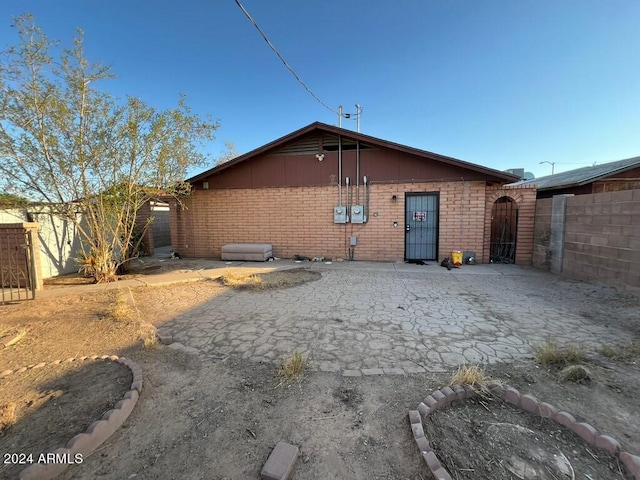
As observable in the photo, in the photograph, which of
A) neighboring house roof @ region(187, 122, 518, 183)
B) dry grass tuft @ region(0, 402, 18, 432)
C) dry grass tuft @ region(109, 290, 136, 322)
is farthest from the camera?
Result: neighboring house roof @ region(187, 122, 518, 183)

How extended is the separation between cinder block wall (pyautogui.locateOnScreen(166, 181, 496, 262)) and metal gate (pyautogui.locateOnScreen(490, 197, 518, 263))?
103cm

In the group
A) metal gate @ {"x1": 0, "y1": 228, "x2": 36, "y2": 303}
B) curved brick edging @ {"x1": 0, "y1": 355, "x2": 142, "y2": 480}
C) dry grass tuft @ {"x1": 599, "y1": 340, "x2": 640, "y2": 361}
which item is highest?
metal gate @ {"x1": 0, "y1": 228, "x2": 36, "y2": 303}

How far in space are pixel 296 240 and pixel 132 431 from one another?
7684 mm

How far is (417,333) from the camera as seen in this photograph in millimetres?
3545

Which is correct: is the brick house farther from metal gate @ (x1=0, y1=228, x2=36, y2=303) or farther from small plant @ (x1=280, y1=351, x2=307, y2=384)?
small plant @ (x1=280, y1=351, x2=307, y2=384)

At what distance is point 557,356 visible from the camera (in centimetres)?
274

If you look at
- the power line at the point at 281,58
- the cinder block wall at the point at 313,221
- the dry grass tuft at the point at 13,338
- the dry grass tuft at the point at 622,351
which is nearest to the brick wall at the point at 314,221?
the cinder block wall at the point at 313,221

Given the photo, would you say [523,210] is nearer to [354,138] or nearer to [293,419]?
[354,138]

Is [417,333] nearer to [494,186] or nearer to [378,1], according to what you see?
[494,186]

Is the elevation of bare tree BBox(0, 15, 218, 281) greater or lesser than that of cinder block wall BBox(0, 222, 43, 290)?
greater

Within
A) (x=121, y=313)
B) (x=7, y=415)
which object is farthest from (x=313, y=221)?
(x=7, y=415)

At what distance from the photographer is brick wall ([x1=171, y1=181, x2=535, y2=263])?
27.2 feet

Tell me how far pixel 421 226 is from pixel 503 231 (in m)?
2.84

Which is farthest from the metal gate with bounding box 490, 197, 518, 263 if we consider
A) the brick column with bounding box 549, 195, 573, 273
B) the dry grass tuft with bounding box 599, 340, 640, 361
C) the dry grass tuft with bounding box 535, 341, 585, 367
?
the dry grass tuft with bounding box 535, 341, 585, 367
